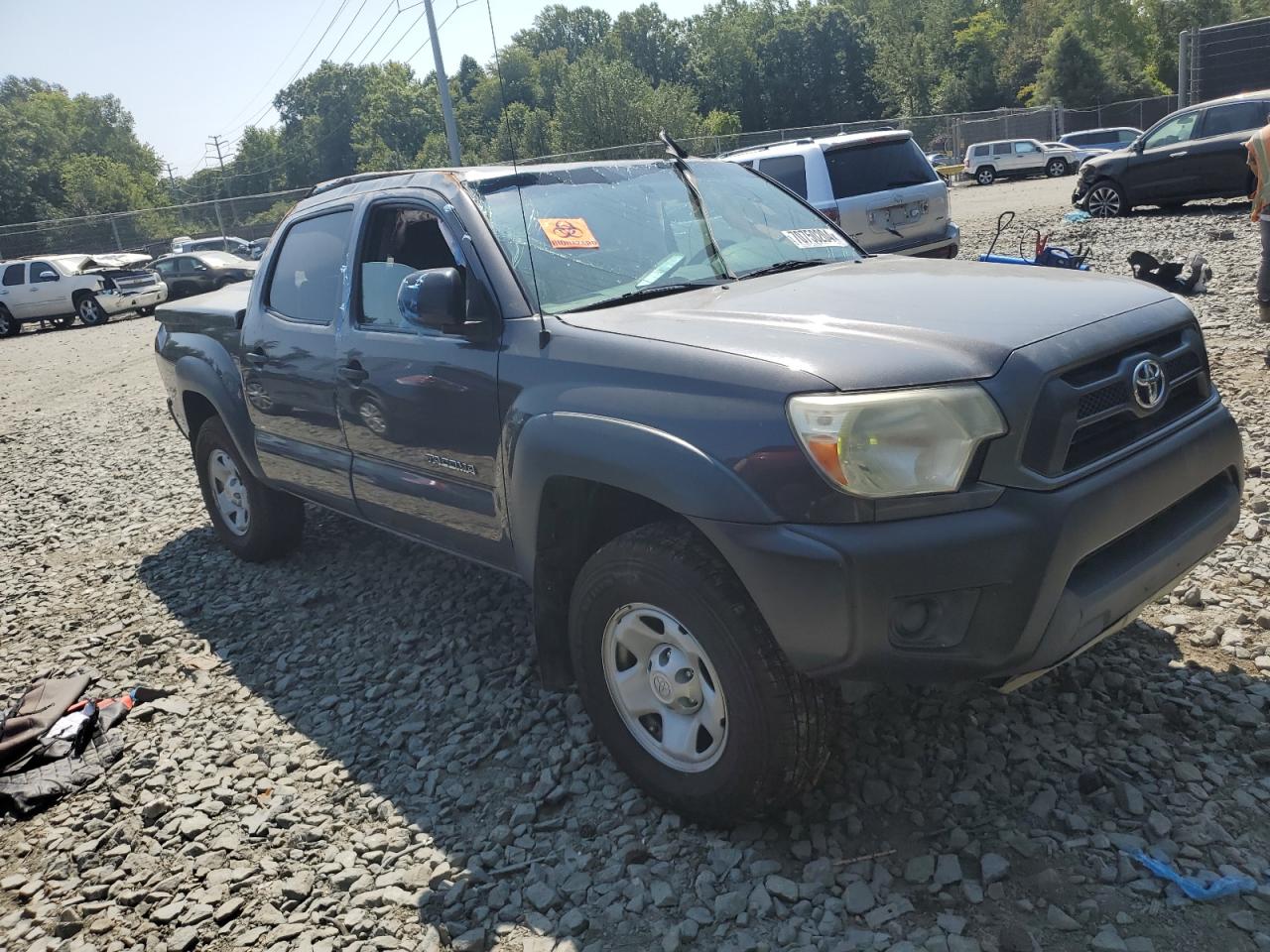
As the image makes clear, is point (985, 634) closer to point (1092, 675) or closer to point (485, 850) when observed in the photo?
point (1092, 675)

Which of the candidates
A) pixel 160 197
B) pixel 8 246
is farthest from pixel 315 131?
pixel 8 246

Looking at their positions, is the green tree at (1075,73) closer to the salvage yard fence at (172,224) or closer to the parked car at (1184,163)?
the salvage yard fence at (172,224)

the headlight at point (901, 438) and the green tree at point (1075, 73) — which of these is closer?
the headlight at point (901, 438)

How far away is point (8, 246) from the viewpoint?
115ft

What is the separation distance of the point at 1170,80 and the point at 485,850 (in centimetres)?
7307

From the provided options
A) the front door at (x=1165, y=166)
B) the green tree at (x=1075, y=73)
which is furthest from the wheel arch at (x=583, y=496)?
the green tree at (x=1075, y=73)

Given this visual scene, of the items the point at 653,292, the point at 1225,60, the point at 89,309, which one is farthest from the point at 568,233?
the point at 1225,60

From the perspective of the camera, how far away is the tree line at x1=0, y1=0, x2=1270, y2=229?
49.0m

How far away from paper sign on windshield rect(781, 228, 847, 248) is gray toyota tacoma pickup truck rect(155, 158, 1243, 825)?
0.9 inches

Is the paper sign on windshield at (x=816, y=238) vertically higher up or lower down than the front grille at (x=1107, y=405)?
higher up

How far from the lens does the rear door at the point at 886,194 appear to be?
9.36 m

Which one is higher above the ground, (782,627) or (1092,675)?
(782,627)

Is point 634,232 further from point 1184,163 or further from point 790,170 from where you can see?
point 1184,163

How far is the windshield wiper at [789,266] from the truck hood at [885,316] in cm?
8
